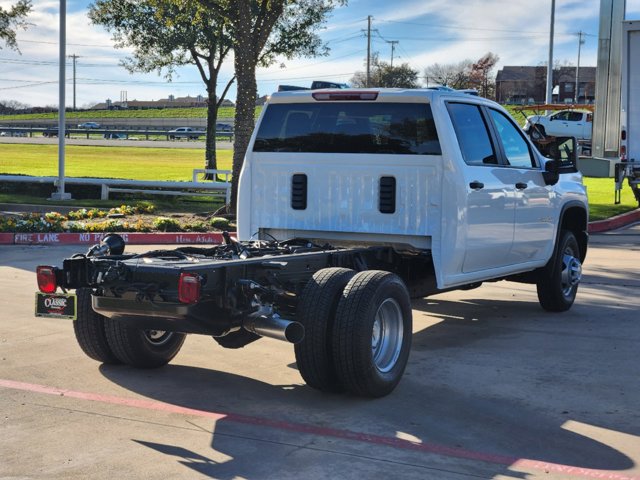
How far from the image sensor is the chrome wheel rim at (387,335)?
6.56 m

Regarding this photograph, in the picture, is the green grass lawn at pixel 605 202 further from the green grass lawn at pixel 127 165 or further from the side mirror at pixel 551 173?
the side mirror at pixel 551 173

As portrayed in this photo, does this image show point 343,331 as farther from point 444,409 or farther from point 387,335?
point 444,409

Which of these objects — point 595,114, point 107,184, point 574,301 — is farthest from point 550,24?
point 574,301

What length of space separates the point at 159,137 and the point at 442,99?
74050 millimetres

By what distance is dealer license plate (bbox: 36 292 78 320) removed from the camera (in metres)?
6.23

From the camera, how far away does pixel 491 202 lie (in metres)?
8.09

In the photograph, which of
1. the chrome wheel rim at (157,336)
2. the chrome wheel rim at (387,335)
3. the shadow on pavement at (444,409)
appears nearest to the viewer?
the shadow on pavement at (444,409)

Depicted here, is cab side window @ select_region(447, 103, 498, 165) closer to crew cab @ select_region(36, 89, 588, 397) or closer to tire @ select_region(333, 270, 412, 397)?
crew cab @ select_region(36, 89, 588, 397)

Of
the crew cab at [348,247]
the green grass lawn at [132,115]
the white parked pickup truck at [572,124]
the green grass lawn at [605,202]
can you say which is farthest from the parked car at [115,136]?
the crew cab at [348,247]

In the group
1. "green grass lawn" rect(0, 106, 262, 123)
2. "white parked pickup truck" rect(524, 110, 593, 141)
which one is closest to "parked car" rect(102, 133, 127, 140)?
"green grass lawn" rect(0, 106, 262, 123)

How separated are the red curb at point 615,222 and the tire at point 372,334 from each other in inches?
473

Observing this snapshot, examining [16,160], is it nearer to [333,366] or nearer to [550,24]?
[550,24]

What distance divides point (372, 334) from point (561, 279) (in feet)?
13.4

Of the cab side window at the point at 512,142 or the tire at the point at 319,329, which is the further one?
the cab side window at the point at 512,142
